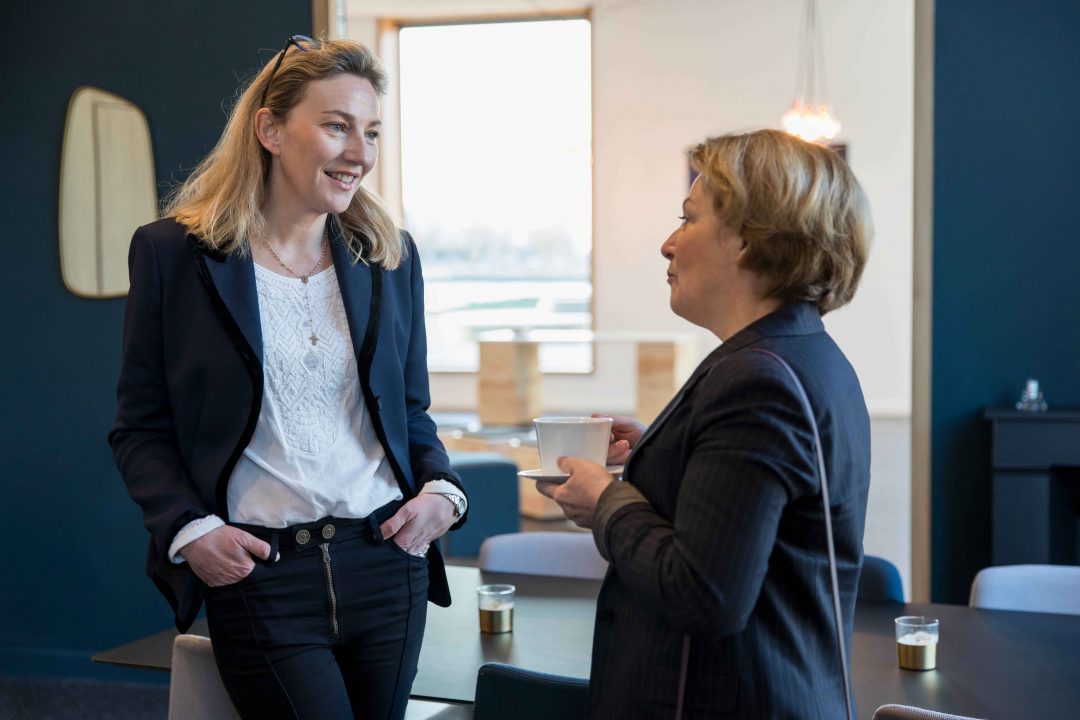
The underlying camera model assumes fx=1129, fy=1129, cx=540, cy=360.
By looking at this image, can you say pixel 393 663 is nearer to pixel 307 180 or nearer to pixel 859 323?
pixel 307 180

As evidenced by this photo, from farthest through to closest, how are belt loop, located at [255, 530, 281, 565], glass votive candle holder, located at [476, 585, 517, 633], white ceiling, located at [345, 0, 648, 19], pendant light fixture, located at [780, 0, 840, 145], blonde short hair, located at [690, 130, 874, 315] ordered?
white ceiling, located at [345, 0, 648, 19] → pendant light fixture, located at [780, 0, 840, 145] → glass votive candle holder, located at [476, 585, 517, 633] → belt loop, located at [255, 530, 281, 565] → blonde short hair, located at [690, 130, 874, 315]

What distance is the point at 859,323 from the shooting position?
957 centimetres

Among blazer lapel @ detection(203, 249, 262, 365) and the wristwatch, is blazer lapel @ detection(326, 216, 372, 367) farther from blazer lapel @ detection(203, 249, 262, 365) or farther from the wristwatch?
the wristwatch

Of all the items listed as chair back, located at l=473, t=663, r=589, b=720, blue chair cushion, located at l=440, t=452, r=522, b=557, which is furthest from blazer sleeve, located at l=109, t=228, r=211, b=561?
blue chair cushion, located at l=440, t=452, r=522, b=557

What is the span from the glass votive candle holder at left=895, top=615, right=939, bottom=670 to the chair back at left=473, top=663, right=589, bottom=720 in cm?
78

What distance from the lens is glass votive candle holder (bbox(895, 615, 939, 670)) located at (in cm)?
197

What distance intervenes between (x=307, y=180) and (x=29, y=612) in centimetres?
310

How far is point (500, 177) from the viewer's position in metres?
10.9

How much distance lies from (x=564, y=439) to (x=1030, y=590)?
5.35ft

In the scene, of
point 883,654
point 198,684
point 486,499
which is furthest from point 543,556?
point 486,499

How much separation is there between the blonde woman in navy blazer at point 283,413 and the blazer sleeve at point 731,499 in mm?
628

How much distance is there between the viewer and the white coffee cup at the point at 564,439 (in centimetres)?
140

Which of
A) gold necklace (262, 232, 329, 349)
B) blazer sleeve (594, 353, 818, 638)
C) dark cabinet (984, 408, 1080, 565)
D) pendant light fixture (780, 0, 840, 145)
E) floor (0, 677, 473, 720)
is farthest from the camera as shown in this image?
pendant light fixture (780, 0, 840, 145)

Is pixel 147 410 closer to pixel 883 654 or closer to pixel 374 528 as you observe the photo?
pixel 374 528
